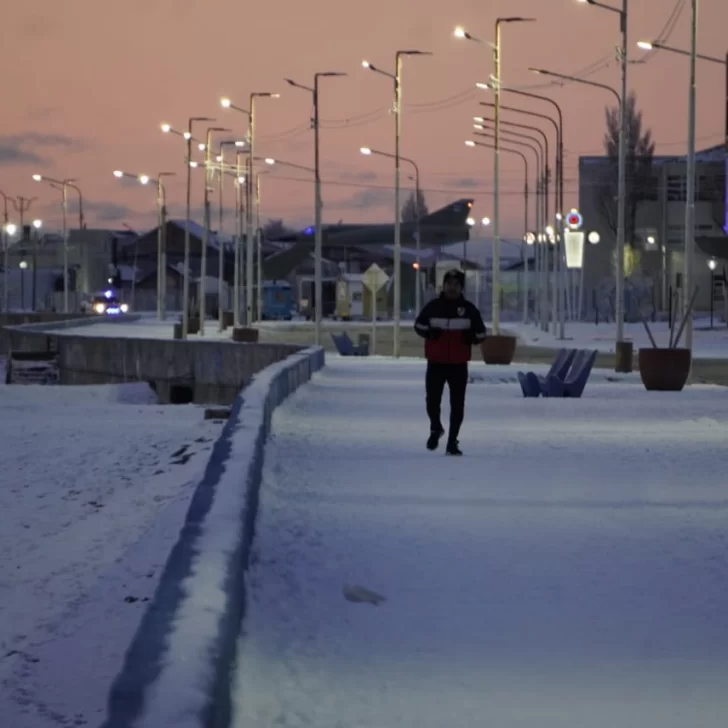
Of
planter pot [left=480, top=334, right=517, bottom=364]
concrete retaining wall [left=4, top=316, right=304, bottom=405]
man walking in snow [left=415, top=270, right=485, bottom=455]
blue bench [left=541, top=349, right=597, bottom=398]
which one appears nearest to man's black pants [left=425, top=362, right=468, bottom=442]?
man walking in snow [left=415, top=270, right=485, bottom=455]

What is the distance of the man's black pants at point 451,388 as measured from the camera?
1708 centimetres

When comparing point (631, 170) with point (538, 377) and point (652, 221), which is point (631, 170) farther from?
point (538, 377)

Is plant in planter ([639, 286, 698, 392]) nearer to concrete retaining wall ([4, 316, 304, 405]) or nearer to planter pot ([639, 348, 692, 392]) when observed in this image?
planter pot ([639, 348, 692, 392])

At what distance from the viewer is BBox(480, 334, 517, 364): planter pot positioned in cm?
4531

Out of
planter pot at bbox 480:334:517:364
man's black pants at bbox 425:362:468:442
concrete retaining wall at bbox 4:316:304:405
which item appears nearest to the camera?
man's black pants at bbox 425:362:468:442

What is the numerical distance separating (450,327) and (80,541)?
14.0ft

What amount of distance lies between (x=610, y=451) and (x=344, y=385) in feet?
49.6

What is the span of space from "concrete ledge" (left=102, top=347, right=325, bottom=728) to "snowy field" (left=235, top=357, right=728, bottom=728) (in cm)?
27

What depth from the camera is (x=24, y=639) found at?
10.4 meters

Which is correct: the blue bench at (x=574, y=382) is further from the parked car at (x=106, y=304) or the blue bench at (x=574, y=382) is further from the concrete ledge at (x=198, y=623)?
the parked car at (x=106, y=304)

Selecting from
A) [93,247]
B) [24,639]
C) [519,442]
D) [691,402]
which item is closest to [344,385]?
[691,402]

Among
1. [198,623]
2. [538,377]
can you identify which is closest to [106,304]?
[538,377]

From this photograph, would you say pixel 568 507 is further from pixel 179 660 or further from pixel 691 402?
pixel 691 402

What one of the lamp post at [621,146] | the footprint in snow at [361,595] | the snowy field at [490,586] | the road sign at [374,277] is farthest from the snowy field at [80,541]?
the road sign at [374,277]
